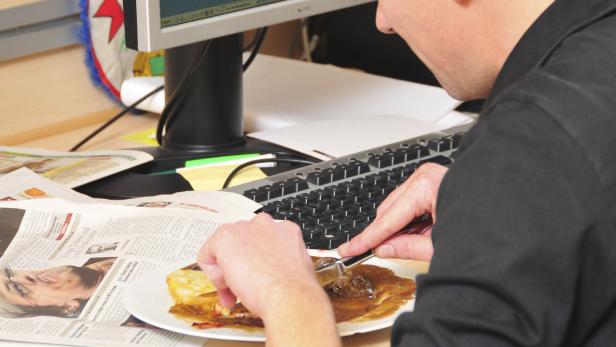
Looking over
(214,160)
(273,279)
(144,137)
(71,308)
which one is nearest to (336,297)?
(273,279)

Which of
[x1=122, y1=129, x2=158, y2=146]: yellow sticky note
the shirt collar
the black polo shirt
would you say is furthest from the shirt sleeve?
[x1=122, y1=129, x2=158, y2=146]: yellow sticky note

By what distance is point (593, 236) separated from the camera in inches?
23.9

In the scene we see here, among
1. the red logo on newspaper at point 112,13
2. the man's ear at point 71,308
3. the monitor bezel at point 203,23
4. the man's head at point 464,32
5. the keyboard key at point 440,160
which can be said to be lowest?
the keyboard key at point 440,160

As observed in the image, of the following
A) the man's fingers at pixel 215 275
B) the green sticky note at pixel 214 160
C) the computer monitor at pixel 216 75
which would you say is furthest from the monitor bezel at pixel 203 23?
the man's fingers at pixel 215 275

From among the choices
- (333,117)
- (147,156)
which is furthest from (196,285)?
(333,117)

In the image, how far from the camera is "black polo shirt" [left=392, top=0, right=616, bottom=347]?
0.60 meters

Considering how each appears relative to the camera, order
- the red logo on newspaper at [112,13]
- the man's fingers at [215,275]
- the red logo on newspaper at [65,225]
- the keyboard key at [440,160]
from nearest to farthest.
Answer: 1. the man's fingers at [215,275]
2. the red logo on newspaper at [65,225]
3. the keyboard key at [440,160]
4. the red logo on newspaper at [112,13]

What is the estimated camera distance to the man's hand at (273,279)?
76 cm

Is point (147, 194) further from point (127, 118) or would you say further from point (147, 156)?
point (127, 118)

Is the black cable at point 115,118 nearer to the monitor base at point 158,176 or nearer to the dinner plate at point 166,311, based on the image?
the monitor base at point 158,176

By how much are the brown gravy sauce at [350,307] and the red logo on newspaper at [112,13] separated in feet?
2.46

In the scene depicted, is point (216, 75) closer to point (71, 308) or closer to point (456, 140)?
point (456, 140)

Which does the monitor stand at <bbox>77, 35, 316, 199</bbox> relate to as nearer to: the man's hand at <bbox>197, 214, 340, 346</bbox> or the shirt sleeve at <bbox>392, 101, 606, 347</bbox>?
the man's hand at <bbox>197, 214, 340, 346</bbox>

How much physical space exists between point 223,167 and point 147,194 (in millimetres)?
132
